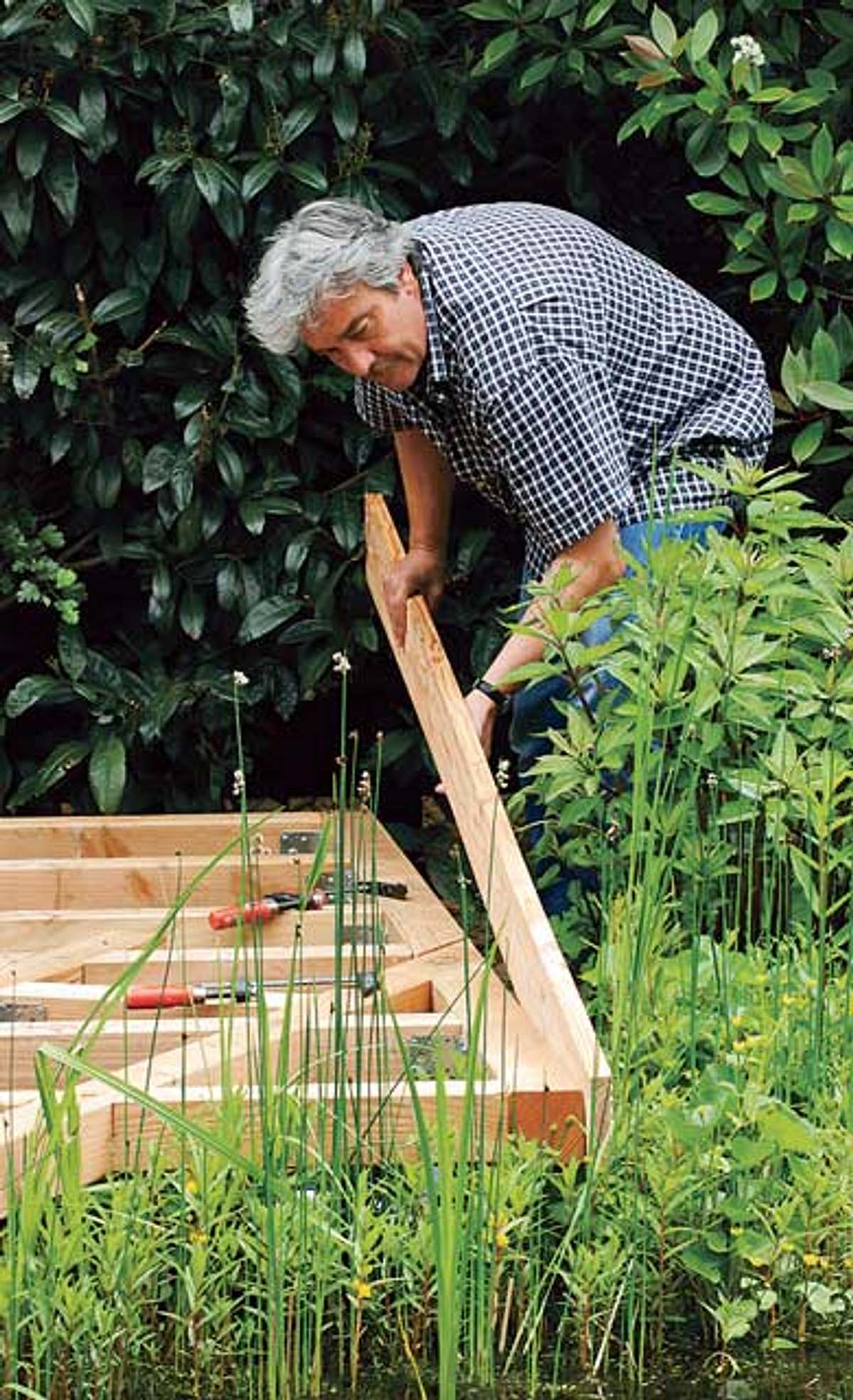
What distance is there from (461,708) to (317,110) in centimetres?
143

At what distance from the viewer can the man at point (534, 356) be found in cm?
368

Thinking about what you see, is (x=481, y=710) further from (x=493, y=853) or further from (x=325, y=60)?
(x=325, y=60)

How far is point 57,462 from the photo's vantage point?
4.86 meters

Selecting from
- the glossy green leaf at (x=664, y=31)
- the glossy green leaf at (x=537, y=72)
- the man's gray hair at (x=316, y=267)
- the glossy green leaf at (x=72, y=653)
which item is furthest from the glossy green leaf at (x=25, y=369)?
the glossy green leaf at (x=664, y=31)

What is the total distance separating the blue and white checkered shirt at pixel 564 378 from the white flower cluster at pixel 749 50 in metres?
0.39

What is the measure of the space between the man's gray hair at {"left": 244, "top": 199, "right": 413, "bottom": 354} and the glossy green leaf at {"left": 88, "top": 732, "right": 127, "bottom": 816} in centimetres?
125

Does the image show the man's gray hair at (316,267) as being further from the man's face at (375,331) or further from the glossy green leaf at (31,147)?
the glossy green leaf at (31,147)

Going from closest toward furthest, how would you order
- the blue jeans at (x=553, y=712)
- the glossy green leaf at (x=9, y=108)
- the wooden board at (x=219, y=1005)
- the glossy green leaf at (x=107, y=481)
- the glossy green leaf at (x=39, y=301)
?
the wooden board at (x=219, y=1005)
the blue jeans at (x=553, y=712)
the glossy green leaf at (x=9, y=108)
the glossy green leaf at (x=39, y=301)
the glossy green leaf at (x=107, y=481)

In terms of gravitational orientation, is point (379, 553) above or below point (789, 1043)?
above

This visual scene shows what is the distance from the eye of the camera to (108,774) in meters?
4.74

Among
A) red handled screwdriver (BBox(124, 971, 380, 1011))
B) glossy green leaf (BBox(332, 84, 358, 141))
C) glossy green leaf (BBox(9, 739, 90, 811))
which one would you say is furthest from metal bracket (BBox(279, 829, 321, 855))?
glossy green leaf (BBox(332, 84, 358, 141))

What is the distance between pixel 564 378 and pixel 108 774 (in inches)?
58.9

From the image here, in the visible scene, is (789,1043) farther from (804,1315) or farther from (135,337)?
(135,337)

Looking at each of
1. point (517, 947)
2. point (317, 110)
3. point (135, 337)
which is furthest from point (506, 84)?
point (517, 947)
